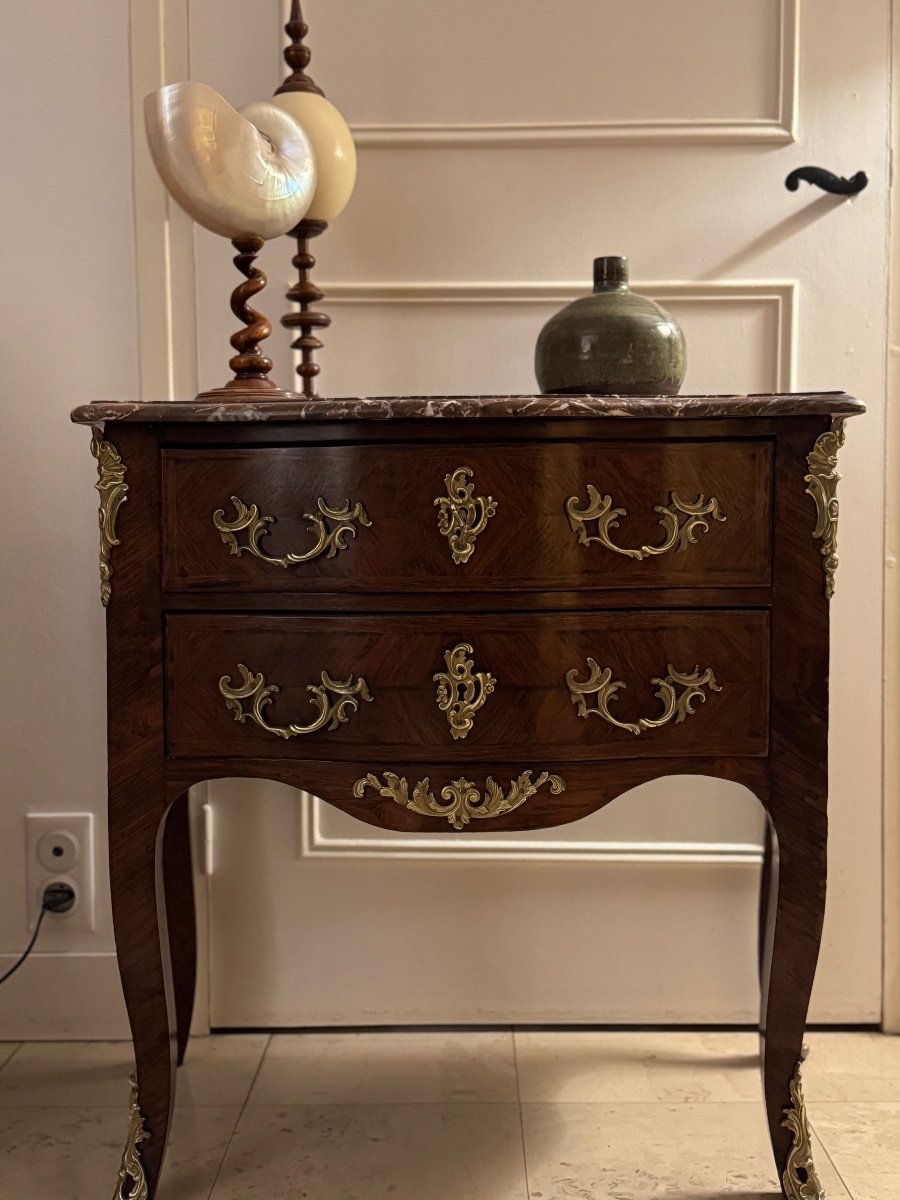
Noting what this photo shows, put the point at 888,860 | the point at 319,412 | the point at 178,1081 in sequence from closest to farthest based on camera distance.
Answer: the point at 319,412
the point at 178,1081
the point at 888,860

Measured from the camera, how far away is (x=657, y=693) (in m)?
1.06

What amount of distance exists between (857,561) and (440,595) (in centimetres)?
77

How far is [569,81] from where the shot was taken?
1477 millimetres

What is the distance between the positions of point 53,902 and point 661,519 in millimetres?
1109

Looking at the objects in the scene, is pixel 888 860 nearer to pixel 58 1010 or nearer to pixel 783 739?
pixel 783 739

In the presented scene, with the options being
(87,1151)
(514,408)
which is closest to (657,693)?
(514,408)

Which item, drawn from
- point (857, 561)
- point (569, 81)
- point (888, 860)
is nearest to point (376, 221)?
point (569, 81)

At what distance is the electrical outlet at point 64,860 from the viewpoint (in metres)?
1.55

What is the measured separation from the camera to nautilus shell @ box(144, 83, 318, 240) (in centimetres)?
110

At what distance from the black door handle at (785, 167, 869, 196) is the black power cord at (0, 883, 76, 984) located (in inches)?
59.3

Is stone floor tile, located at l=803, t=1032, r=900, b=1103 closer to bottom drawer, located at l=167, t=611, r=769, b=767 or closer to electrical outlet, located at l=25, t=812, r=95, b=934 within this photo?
bottom drawer, located at l=167, t=611, r=769, b=767

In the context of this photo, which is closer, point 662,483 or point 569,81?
point 662,483

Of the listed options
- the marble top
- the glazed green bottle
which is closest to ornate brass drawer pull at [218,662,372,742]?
the marble top

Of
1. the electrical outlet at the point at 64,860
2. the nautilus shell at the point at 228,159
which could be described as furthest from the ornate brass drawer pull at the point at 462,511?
the electrical outlet at the point at 64,860
